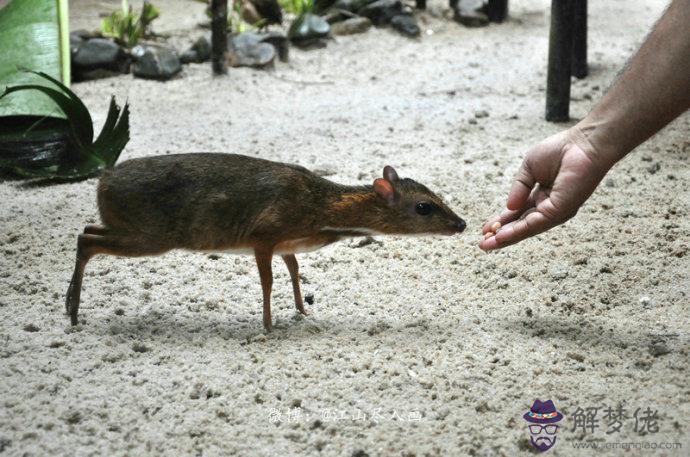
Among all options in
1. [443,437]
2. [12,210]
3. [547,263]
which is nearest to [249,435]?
[443,437]

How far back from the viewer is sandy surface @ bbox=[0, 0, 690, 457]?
2.62 meters

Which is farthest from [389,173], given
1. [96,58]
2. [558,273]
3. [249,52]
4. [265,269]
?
[96,58]

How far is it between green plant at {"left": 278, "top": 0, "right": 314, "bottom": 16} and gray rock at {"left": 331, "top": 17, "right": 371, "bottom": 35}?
31 cm

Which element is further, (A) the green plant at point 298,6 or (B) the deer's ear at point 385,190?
(A) the green plant at point 298,6

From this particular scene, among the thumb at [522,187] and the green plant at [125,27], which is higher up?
the thumb at [522,187]

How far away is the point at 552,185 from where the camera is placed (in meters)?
3.28

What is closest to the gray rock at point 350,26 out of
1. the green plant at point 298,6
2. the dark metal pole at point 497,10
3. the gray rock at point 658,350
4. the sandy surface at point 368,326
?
the green plant at point 298,6

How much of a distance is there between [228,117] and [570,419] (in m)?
4.21

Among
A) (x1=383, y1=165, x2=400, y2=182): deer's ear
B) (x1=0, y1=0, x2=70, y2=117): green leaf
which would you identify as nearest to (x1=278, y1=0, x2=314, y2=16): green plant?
(x1=0, y1=0, x2=70, y2=117): green leaf

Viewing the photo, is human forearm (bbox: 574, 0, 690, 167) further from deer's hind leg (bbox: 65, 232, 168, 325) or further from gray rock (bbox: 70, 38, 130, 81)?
gray rock (bbox: 70, 38, 130, 81)

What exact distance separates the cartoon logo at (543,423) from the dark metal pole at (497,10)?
6.69 m

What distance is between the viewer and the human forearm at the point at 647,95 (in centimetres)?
282

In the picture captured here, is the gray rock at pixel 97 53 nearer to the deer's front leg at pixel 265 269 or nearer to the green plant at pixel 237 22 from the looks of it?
the green plant at pixel 237 22

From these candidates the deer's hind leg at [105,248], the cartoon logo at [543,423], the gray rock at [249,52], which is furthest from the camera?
the gray rock at [249,52]
